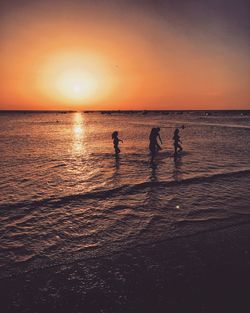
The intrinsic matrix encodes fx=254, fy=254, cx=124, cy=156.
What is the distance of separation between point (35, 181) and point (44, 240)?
6124mm

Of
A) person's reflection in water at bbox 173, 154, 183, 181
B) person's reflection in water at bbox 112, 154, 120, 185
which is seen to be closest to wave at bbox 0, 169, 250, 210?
person's reflection in water at bbox 173, 154, 183, 181

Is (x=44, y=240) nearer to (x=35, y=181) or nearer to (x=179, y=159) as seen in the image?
(x=35, y=181)

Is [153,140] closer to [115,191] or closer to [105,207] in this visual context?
[115,191]

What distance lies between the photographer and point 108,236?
21.6 feet

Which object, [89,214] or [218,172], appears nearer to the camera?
[89,214]

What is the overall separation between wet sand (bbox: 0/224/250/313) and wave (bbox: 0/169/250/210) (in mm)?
4109

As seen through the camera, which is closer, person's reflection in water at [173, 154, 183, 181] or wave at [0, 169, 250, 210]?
wave at [0, 169, 250, 210]

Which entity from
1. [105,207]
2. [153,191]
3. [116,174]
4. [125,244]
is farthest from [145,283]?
[116,174]

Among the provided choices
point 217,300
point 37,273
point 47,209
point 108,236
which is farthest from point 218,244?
point 47,209

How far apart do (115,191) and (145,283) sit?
19.1ft

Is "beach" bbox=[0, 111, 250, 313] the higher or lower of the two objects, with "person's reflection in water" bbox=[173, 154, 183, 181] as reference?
lower

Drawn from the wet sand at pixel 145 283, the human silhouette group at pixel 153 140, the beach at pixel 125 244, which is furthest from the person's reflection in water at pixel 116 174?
the wet sand at pixel 145 283

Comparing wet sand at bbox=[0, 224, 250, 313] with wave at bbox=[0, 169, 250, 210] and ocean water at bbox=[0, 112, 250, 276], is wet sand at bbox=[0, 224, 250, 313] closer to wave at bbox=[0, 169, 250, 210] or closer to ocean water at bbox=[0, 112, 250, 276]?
ocean water at bbox=[0, 112, 250, 276]

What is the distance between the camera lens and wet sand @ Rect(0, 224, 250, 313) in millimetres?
4211
